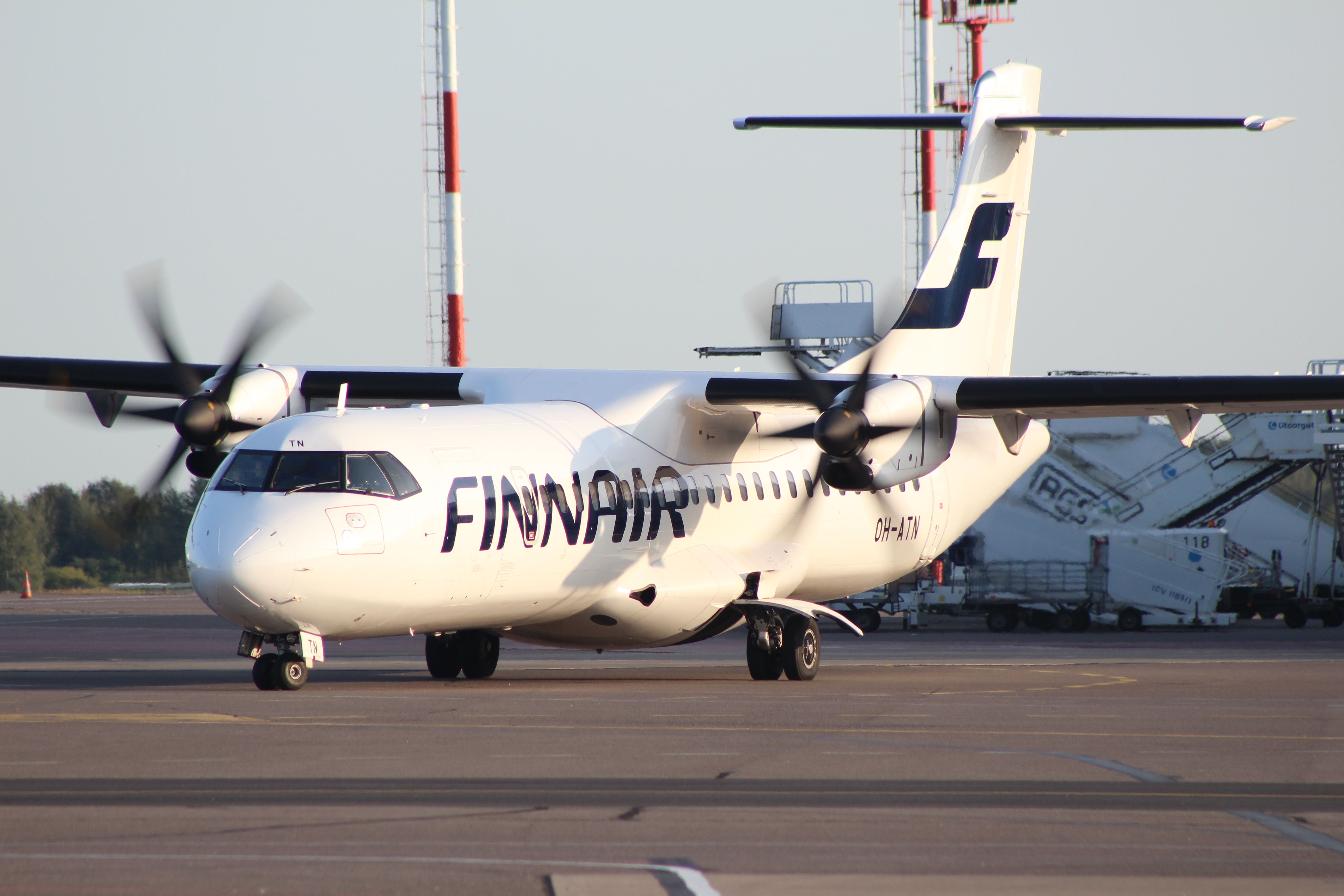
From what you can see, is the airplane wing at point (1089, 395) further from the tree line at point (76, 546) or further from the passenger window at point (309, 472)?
the tree line at point (76, 546)

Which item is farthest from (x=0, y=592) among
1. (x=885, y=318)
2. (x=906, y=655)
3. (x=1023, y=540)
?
(x=885, y=318)

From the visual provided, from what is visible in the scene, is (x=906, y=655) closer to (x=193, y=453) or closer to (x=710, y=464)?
(x=710, y=464)

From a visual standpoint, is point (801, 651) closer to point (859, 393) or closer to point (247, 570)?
point (859, 393)

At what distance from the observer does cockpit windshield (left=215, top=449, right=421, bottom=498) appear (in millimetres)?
15320

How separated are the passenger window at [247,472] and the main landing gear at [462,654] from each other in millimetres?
4517

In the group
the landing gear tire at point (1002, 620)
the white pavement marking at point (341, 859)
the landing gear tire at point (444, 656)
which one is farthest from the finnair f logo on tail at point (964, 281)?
the white pavement marking at point (341, 859)

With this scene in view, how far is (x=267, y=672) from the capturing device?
51.8 feet

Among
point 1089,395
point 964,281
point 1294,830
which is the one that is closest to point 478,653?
point 1089,395

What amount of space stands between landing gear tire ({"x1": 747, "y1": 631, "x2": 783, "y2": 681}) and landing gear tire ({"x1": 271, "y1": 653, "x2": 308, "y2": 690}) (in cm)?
615

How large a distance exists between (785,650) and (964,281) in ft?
25.2

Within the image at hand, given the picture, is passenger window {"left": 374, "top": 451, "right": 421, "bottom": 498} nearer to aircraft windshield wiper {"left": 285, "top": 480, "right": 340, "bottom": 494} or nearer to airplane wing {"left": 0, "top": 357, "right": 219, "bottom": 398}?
aircraft windshield wiper {"left": 285, "top": 480, "right": 340, "bottom": 494}

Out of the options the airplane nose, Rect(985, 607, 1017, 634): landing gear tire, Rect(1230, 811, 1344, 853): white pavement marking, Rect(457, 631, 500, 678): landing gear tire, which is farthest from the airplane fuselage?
Rect(985, 607, 1017, 634): landing gear tire

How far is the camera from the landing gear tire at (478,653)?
19.4 meters

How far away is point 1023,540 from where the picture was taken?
128 feet
